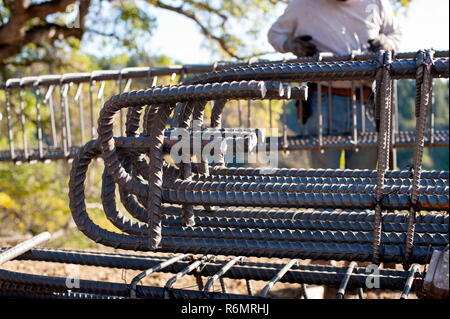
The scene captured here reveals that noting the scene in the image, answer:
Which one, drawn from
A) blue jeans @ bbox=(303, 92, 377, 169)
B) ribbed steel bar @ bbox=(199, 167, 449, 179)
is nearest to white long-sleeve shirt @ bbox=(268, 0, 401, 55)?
blue jeans @ bbox=(303, 92, 377, 169)

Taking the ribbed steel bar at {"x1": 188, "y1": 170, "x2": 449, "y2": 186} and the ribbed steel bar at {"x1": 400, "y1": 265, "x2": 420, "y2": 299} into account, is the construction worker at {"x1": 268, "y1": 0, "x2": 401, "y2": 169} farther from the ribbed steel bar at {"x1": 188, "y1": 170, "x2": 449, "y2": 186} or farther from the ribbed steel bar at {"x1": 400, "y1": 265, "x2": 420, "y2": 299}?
the ribbed steel bar at {"x1": 400, "y1": 265, "x2": 420, "y2": 299}

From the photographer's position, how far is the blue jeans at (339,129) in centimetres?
405

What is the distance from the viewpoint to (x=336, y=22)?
3881mm

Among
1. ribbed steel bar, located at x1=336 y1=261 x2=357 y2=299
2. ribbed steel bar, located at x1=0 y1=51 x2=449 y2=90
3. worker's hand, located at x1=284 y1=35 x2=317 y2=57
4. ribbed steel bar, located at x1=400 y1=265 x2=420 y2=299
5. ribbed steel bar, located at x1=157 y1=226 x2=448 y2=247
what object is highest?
worker's hand, located at x1=284 y1=35 x2=317 y2=57

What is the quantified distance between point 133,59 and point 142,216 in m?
10.7

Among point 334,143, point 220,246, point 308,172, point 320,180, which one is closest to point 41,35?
point 334,143

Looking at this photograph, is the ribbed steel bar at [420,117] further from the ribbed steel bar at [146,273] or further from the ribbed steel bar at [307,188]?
the ribbed steel bar at [146,273]

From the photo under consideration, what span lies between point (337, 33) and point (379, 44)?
1.03 feet

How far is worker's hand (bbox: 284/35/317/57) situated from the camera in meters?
3.79

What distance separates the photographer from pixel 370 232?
161cm

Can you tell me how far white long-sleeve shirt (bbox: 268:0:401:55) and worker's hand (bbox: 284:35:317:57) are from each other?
0.09m

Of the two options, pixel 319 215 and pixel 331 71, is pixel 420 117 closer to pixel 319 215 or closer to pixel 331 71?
pixel 331 71

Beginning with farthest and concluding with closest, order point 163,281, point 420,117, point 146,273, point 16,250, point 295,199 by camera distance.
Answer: point 163,281 → point 16,250 → point 146,273 → point 295,199 → point 420,117
